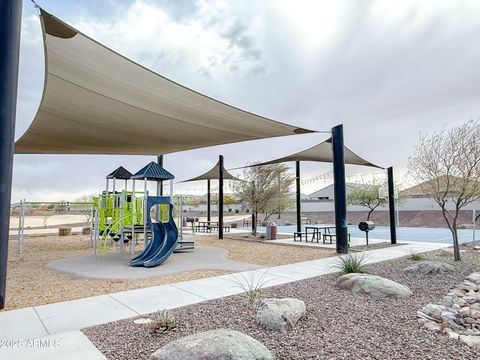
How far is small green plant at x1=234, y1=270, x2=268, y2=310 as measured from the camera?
12.0 feet

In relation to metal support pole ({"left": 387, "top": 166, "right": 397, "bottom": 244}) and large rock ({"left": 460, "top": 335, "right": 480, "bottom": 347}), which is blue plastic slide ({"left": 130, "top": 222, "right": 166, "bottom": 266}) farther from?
metal support pole ({"left": 387, "top": 166, "right": 397, "bottom": 244})

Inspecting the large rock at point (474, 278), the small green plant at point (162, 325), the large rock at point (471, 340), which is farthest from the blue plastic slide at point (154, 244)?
the large rock at point (474, 278)

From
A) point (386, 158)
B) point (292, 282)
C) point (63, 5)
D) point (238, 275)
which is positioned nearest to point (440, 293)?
point (292, 282)

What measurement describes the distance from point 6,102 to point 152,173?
13.8 feet

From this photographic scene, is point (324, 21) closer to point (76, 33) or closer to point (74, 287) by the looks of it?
point (76, 33)

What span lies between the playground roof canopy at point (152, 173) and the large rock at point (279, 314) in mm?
5189

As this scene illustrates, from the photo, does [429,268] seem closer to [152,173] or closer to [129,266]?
[129,266]

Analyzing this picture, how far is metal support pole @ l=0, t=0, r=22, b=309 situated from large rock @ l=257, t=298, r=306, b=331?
9.91 ft

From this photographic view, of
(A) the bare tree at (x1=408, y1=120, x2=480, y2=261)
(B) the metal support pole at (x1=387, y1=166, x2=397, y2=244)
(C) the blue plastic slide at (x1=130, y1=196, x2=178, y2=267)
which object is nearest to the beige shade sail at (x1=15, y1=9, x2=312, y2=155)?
(C) the blue plastic slide at (x1=130, y1=196, x2=178, y2=267)

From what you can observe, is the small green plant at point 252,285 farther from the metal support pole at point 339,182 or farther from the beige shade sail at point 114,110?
the metal support pole at point 339,182

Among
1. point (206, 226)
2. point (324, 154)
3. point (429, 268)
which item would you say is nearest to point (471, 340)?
point (429, 268)

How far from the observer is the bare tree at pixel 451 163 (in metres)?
6.24

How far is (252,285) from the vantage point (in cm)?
454

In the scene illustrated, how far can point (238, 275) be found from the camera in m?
5.46
